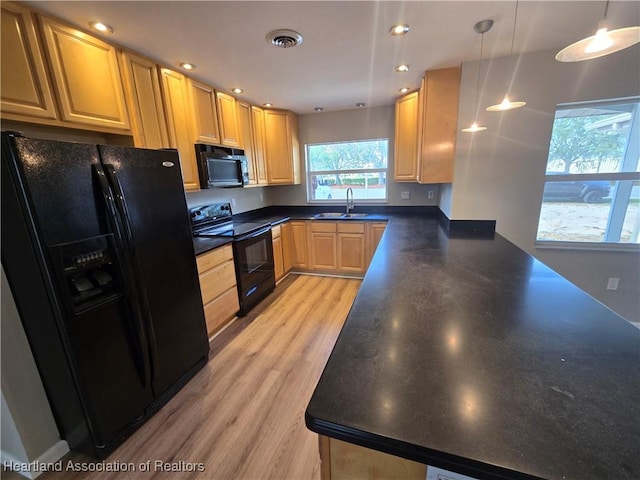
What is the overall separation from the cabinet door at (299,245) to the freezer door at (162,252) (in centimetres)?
197

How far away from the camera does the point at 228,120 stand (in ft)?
9.27

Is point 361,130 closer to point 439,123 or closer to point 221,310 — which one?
point 439,123

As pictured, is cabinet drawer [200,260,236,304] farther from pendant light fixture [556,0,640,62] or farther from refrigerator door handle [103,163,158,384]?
pendant light fixture [556,0,640,62]

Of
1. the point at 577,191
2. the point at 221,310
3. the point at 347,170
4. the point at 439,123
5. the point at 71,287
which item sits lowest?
the point at 221,310

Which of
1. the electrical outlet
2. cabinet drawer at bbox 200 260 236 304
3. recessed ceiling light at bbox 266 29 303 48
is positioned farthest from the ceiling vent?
the electrical outlet

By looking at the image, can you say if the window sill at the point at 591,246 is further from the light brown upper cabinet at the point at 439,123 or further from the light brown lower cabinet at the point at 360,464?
the light brown lower cabinet at the point at 360,464

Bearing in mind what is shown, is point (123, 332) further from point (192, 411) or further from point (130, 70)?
point (130, 70)

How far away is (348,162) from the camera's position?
3914 millimetres

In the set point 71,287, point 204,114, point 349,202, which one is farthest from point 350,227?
point 71,287

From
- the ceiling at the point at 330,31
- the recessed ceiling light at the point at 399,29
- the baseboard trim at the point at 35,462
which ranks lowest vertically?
the baseboard trim at the point at 35,462

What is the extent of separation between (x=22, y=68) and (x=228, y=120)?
1644mm

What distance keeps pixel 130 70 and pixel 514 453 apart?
2719mm

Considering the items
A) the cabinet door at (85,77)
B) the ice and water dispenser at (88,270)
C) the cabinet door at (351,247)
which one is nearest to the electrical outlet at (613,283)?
the cabinet door at (351,247)

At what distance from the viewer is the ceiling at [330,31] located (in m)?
1.43
